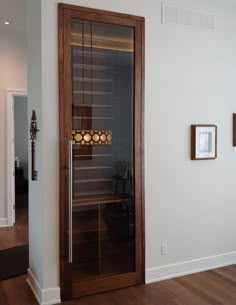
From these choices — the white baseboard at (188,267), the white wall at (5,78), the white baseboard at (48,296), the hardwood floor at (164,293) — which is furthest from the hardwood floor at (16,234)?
the white baseboard at (188,267)

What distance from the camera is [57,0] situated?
3172mm

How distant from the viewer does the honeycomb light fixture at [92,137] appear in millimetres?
3357

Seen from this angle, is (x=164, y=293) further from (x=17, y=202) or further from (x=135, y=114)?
(x=17, y=202)

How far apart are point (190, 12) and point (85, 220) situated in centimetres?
259

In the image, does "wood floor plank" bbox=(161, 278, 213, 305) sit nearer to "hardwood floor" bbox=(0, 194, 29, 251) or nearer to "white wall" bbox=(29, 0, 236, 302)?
"white wall" bbox=(29, 0, 236, 302)

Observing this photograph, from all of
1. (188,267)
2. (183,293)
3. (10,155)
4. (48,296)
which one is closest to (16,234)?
(10,155)

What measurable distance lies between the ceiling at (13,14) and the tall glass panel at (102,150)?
1.78m

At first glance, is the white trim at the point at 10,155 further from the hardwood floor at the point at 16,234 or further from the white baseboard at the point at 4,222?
the hardwood floor at the point at 16,234

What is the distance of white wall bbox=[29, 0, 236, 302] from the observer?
3664mm

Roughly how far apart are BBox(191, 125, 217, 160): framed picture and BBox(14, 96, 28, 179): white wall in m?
6.45

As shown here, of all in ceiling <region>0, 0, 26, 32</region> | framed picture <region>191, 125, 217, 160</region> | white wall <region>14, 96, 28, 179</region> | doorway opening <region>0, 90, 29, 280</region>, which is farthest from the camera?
white wall <region>14, 96, 28, 179</region>

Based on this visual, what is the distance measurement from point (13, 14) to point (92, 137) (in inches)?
109

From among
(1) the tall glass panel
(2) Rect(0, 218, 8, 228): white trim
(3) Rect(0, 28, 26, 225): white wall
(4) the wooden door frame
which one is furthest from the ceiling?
(2) Rect(0, 218, 8, 228): white trim

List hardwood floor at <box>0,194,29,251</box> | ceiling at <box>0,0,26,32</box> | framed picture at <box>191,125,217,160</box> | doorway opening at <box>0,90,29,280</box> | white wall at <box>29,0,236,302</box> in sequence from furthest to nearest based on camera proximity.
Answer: hardwood floor at <box>0,194,29,251</box>
ceiling at <box>0,0,26,32</box>
doorway opening at <box>0,90,29,280</box>
framed picture at <box>191,125,217,160</box>
white wall at <box>29,0,236,302</box>
